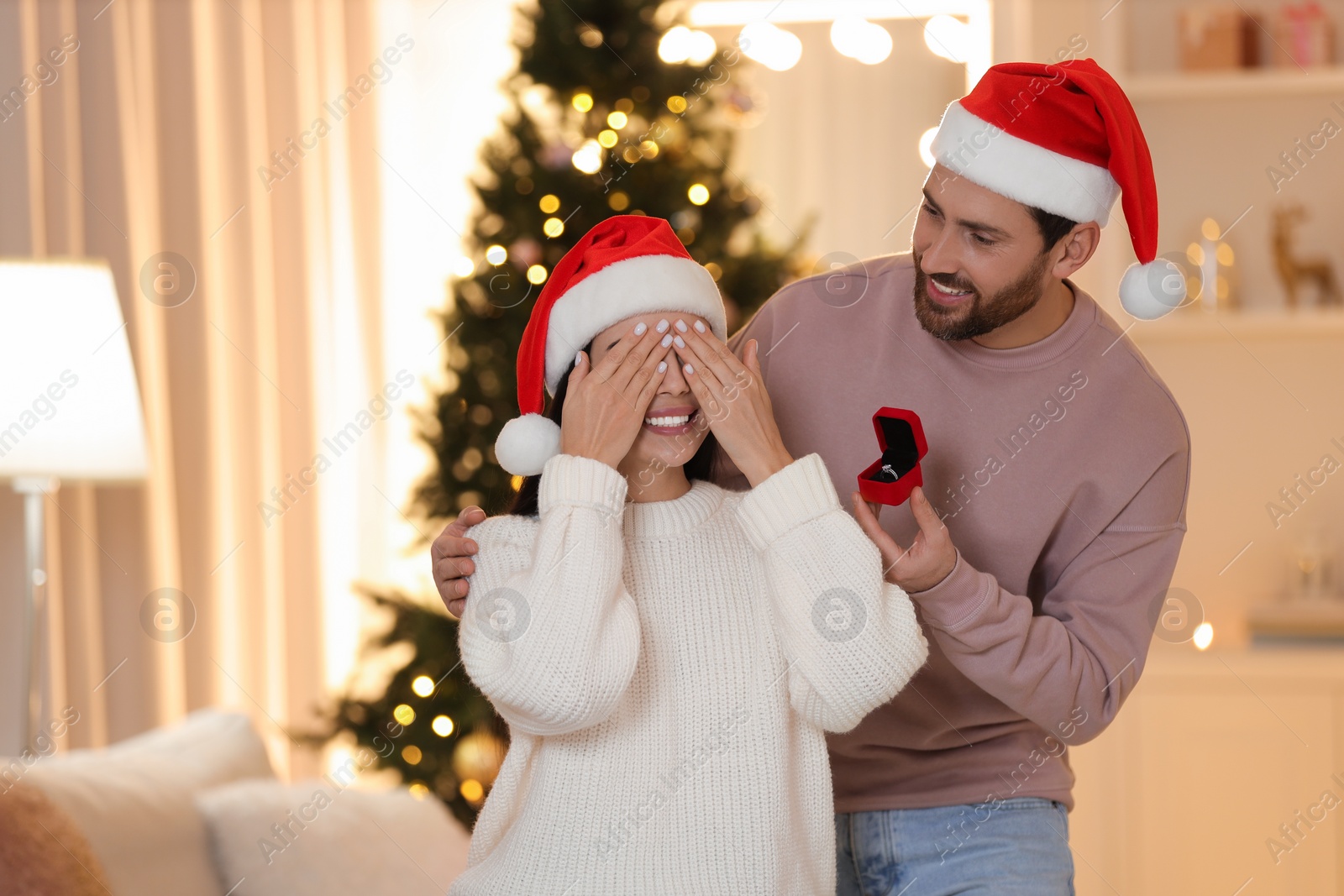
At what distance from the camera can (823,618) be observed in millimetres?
1277

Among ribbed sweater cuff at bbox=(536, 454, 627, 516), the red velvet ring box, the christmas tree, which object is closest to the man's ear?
the red velvet ring box

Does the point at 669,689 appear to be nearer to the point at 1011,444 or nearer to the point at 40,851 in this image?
the point at 1011,444

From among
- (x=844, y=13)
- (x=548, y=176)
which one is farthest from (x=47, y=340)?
(x=844, y=13)

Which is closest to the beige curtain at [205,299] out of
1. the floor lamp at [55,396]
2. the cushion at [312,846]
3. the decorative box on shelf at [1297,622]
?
the floor lamp at [55,396]

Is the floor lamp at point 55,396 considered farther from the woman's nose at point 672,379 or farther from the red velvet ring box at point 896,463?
the red velvet ring box at point 896,463

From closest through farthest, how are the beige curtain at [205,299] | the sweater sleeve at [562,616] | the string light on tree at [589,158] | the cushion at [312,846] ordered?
the sweater sleeve at [562,616], the cushion at [312,846], the string light on tree at [589,158], the beige curtain at [205,299]

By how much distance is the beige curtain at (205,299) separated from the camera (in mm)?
2988

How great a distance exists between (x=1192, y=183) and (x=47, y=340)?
9.66 feet

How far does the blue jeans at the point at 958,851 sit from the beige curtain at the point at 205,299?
85.7 inches

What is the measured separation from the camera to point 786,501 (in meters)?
1.31

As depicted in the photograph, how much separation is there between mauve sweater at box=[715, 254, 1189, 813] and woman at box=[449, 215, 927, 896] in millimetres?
276

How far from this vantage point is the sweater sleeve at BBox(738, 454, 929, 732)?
1.27 metres

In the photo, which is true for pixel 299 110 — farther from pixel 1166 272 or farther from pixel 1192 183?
pixel 1166 272

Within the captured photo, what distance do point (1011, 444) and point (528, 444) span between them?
65 centimetres
